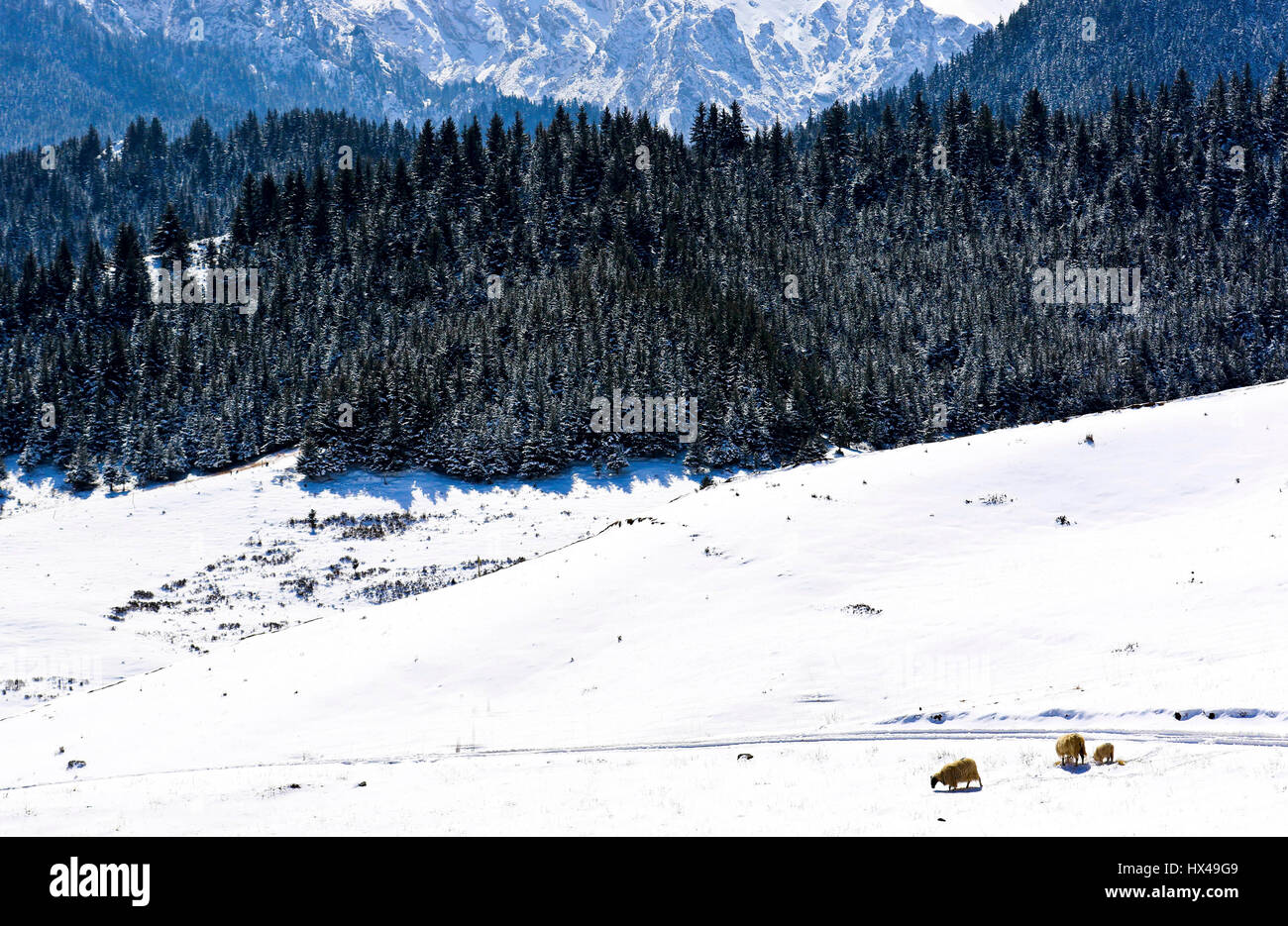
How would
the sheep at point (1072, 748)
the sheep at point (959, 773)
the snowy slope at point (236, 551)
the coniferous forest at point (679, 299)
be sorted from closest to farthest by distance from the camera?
1. the sheep at point (959, 773)
2. the sheep at point (1072, 748)
3. the snowy slope at point (236, 551)
4. the coniferous forest at point (679, 299)

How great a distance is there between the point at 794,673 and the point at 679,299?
75688mm

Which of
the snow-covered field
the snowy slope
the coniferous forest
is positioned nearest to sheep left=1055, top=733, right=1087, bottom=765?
the snow-covered field

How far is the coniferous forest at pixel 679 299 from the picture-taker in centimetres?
8500

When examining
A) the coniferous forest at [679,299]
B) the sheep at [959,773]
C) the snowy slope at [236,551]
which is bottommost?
the sheep at [959,773]

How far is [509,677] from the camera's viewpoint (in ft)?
90.0

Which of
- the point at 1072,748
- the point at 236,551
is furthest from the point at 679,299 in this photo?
the point at 1072,748

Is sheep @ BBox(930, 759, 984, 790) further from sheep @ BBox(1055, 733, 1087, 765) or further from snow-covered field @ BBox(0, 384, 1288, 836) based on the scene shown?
sheep @ BBox(1055, 733, 1087, 765)

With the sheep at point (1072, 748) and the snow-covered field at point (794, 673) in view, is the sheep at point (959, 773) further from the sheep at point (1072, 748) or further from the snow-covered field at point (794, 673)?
the sheep at point (1072, 748)

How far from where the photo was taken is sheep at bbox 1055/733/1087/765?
656 inches

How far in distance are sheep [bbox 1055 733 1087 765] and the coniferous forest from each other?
62116 mm

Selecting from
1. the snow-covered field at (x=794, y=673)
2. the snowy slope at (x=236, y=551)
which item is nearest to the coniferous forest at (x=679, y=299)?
the snowy slope at (x=236, y=551)

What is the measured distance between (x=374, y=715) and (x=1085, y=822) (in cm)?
1839

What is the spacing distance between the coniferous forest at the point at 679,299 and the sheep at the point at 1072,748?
204ft
